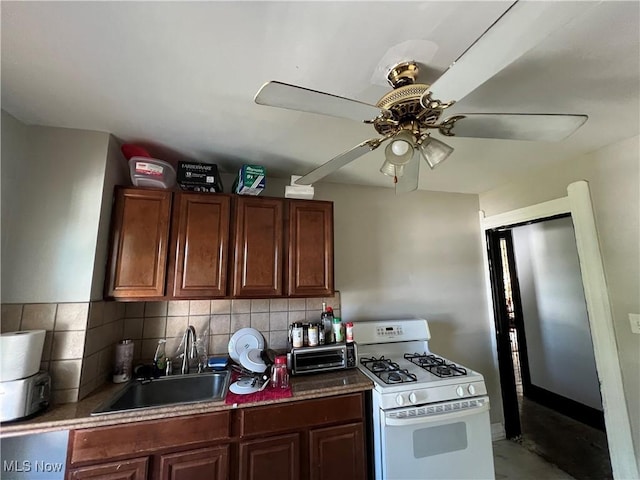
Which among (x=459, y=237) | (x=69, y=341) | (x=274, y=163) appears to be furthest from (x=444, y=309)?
(x=69, y=341)

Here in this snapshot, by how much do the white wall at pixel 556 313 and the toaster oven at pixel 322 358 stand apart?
8.98 feet

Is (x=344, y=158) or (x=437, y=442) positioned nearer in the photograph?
(x=344, y=158)

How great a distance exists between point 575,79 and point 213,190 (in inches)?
79.9

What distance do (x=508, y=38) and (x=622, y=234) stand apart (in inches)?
74.4

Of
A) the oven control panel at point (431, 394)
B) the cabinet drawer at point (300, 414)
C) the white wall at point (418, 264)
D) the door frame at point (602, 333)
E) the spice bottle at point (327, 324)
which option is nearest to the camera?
the cabinet drawer at point (300, 414)

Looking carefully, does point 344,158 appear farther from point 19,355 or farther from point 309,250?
point 19,355

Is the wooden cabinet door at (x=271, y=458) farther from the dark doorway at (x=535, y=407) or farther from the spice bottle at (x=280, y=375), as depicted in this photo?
the dark doorway at (x=535, y=407)

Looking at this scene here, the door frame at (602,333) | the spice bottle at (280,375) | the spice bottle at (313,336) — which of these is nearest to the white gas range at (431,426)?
the spice bottle at (313,336)

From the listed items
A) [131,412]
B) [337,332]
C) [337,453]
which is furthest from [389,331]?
[131,412]

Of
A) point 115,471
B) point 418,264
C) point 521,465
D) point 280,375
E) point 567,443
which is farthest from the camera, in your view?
point 418,264

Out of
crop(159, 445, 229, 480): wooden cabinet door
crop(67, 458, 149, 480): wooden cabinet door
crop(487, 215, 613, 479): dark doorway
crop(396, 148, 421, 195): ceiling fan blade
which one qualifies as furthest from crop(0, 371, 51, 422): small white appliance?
crop(487, 215, 613, 479): dark doorway

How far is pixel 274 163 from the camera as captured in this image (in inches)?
83.4

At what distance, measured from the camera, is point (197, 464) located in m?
1.41

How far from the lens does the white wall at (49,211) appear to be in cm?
147
